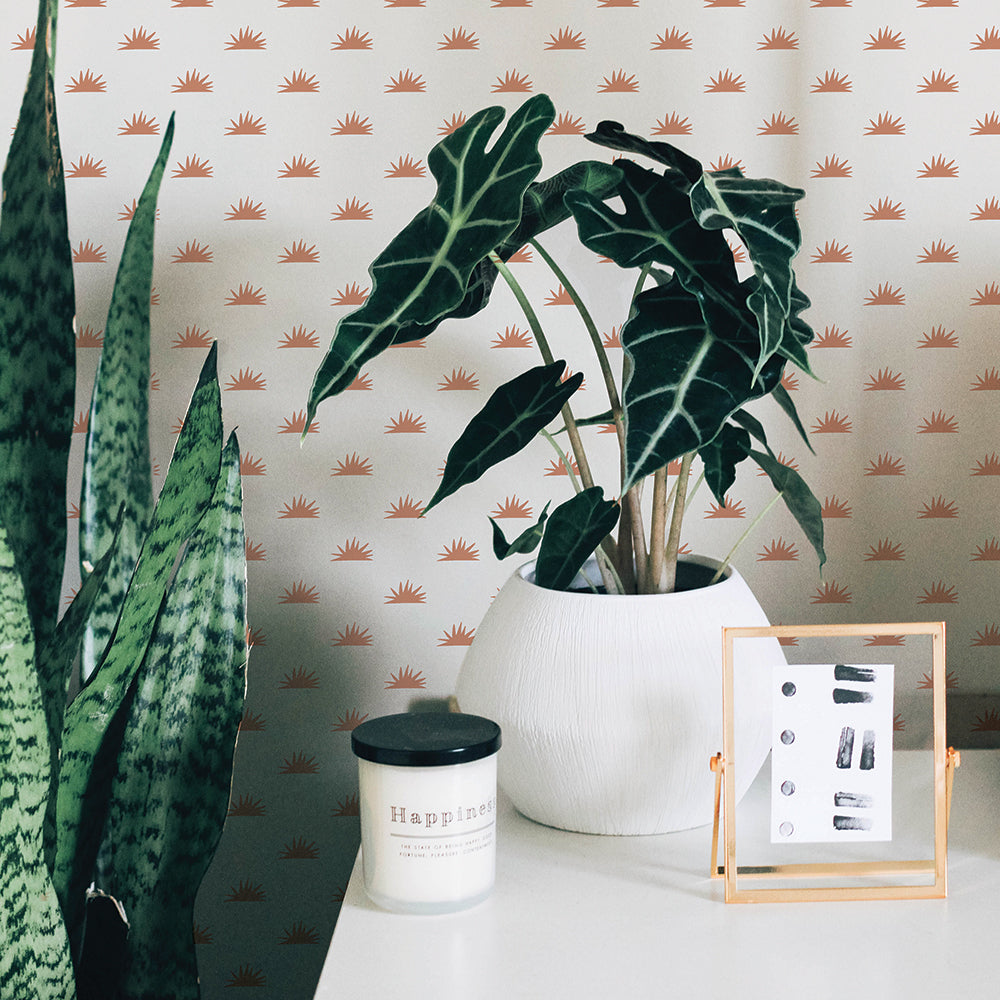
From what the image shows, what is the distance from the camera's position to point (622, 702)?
2.41ft

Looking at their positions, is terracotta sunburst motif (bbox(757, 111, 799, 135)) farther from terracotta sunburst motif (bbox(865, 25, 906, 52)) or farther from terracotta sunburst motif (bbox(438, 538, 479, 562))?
terracotta sunburst motif (bbox(438, 538, 479, 562))

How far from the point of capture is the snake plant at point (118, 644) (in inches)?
28.4

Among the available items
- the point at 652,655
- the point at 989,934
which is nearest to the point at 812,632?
the point at 652,655

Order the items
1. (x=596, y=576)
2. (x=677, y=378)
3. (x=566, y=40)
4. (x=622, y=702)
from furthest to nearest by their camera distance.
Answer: (x=566, y=40)
(x=596, y=576)
(x=622, y=702)
(x=677, y=378)

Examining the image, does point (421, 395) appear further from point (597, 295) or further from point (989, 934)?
point (989, 934)

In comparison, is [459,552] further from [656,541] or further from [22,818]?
[22,818]

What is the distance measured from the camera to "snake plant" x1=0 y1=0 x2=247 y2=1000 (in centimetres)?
72

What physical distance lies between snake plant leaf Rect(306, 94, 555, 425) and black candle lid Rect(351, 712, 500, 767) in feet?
0.76

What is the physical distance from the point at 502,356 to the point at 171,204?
14.5 inches

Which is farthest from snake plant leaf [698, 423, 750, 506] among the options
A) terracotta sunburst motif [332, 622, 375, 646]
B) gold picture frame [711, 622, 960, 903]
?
terracotta sunburst motif [332, 622, 375, 646]

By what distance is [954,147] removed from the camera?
3.29 ft

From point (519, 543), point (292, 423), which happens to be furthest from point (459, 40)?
point (519, 543)

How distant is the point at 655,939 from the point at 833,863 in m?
0.15

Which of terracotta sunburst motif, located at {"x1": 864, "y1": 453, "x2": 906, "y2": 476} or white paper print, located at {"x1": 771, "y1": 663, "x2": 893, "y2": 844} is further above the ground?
terracotta sunburst motif, located at {"x1": 864, "y1": 453, "x2": 906, "y2": 476}
